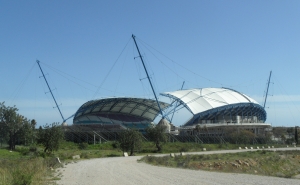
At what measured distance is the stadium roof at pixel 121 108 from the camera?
4348 inches

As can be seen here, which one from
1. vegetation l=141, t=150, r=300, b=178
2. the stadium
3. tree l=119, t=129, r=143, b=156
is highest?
the stadium

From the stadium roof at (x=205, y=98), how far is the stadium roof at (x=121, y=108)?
665 centimetres

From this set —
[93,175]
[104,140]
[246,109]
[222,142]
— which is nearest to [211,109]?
[246,109]

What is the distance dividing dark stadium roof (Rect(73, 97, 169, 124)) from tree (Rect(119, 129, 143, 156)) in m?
58.1

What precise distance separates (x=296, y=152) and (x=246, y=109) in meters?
56.5

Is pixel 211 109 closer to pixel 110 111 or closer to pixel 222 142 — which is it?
pixel 222 142

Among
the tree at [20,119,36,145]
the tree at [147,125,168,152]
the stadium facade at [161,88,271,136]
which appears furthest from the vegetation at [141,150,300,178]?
the stadium facade at [161,88,271,136]

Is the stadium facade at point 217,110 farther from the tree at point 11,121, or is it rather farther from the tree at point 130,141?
the tree at point 130,141

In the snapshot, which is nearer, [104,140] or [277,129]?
[104,140]

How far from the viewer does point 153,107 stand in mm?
117938

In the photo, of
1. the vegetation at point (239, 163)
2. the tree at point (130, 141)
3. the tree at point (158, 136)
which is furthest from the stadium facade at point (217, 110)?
the vegetation at point (239, 163)

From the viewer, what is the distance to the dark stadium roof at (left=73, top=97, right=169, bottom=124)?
111 metres

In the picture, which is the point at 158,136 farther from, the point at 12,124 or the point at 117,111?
the point at 117,111

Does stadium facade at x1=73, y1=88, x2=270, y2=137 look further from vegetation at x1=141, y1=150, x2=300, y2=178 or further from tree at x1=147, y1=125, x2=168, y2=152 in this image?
vegetation at x1=141, y1=150, x2=300, y2=178
